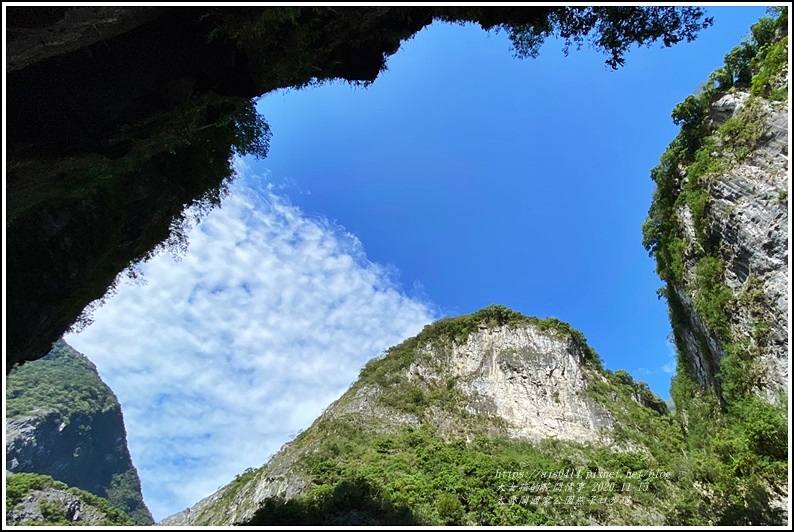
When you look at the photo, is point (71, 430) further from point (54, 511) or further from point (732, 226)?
point (732, 226)

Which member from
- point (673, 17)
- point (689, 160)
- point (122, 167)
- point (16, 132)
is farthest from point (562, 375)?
point (16, 132)

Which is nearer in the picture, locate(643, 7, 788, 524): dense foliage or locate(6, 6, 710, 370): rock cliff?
locate(6, 6, 710, 370): rock cliff

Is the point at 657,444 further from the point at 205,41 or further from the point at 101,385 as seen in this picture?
the point at 101,385

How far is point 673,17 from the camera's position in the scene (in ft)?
30.8

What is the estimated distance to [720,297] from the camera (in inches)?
621

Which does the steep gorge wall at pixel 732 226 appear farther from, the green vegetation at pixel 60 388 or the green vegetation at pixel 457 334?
the green vegetation at pixel 60 388

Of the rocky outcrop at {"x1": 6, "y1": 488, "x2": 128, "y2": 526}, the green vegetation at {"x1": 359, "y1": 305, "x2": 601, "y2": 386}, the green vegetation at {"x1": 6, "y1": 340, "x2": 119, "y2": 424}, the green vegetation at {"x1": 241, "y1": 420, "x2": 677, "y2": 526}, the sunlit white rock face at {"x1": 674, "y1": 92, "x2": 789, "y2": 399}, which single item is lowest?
the rocky outcrop at {"x1": 6, "y1": 488, "x2": 128, "y2": 526}

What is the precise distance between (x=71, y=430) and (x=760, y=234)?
11660cm

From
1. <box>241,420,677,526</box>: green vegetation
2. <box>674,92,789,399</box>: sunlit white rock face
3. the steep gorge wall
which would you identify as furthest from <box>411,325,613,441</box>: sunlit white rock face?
<box>674,92,789,399</box>: sunlit white rock face

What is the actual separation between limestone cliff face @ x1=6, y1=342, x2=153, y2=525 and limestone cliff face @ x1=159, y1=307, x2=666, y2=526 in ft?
215

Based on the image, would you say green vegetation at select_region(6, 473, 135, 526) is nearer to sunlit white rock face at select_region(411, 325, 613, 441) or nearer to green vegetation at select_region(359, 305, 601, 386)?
green vegetation at select_region(359, 305, 601, 386)

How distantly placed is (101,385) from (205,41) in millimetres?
126903

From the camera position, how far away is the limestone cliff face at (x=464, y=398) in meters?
27.6

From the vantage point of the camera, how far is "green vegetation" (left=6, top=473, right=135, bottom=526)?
3039cm
